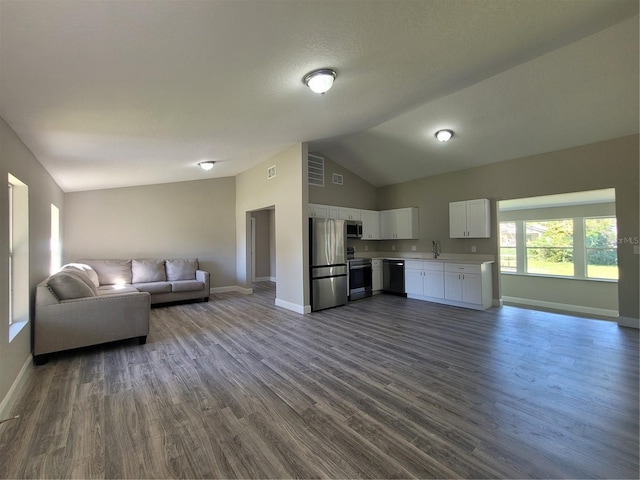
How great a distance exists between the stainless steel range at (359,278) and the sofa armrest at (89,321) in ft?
12.1

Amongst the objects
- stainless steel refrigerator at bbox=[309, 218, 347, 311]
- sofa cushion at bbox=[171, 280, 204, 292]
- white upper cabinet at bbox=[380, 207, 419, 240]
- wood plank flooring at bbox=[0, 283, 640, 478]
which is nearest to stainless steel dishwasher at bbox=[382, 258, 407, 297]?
white upper cabinet at bbox=[380, 207, 419, 240]

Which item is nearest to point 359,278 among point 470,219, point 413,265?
point 413,265

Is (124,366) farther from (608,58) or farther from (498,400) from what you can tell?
Result: (608,58)

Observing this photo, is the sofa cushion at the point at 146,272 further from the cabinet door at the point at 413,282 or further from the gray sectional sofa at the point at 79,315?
the cabinet door at the point at 413,282

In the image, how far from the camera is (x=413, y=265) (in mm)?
5992

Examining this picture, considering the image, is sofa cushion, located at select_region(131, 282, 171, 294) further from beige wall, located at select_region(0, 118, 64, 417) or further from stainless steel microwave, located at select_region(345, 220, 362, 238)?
stainless steel microwave, located at select_region(345, 220, 362, 238)

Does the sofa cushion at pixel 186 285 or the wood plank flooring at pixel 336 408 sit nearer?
the wood plank flooring at pixel 336 408

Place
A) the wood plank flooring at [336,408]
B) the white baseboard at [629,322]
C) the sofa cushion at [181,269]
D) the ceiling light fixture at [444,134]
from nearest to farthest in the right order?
the wood plank flooring at [336,408]
the white baseboard at [629,322]
the ceiling light fixture at [444,134]
the sofa cushion at [181,269]

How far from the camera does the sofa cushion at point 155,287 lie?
5.25 meters

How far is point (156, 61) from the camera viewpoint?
6.31ft

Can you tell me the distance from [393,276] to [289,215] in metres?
2.96

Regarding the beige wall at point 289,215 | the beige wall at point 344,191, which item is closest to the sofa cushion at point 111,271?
the beige wall at point 289,215

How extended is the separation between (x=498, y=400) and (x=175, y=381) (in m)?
2.74

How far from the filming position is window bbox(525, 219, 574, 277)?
708 centimetres
